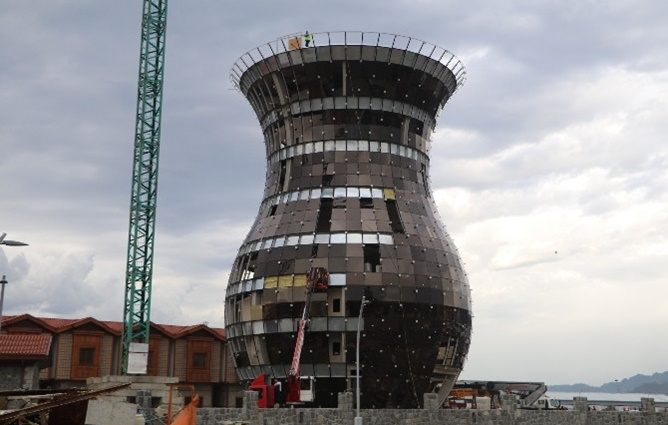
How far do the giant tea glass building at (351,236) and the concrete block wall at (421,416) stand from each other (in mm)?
4981

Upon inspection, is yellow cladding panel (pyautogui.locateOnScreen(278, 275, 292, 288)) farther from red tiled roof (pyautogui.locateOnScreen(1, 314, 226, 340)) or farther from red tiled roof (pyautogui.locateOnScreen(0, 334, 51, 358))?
red tiled roof (pyautogui.locateOnScreen(1, 314, 226, 340))

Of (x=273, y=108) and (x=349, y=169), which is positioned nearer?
(x=349, y=169)

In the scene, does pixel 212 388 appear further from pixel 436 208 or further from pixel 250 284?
pixel 436 208

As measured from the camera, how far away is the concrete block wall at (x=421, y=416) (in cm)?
4272

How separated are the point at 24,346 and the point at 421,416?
2994 centimetres

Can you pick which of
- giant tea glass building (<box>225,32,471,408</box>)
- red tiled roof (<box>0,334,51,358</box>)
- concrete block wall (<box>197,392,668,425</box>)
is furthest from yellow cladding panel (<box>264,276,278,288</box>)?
red tiled roof (<box>0,334,51,358</box>)

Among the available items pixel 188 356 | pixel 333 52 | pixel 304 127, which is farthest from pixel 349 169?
pixel 188 356

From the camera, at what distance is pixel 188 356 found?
79.1 meters

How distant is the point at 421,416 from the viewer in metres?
47.4

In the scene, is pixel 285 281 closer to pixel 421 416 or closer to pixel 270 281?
pixel 270 281

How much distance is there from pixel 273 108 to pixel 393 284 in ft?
58.0

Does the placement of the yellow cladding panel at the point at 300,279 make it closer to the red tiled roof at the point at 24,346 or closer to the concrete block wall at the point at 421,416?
the concrete block wall at the point at 421,416

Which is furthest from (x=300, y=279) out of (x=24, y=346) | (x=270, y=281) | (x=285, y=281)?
(x=24, y=346)

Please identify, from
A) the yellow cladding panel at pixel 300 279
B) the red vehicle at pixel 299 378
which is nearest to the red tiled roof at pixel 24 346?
the red vehicle at pixel 299 378
